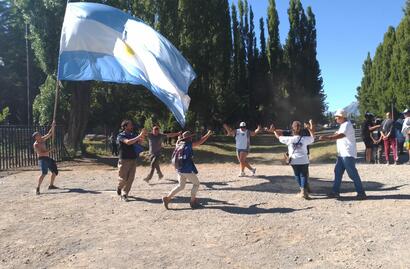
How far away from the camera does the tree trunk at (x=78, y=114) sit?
2228cm

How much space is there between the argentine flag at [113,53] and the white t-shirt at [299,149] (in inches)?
107

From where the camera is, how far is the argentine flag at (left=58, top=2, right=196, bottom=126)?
34.3 ft

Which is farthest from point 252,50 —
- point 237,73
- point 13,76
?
point 13,76

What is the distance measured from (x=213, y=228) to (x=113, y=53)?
5.59 m

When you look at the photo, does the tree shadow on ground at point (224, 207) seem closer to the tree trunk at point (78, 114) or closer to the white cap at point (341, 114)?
the white cap at point (341, 114)

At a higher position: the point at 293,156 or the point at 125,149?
the point at 125,149

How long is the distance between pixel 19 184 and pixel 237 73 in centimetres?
3470

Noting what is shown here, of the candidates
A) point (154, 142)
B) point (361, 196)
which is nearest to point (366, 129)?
point (361, 196)

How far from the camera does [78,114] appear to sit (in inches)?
890

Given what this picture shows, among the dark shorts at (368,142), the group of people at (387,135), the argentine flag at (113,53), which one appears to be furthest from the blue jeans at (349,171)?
the dark shorts at (368,142)

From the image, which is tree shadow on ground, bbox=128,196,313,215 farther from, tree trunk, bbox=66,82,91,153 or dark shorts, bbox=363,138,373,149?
tree trunk, bbox=66,82,91,153

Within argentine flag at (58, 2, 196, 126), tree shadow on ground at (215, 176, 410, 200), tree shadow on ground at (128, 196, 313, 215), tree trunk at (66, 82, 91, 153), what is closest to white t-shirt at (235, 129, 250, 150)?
tree shadow on ground at (215, 176, 410, 200)

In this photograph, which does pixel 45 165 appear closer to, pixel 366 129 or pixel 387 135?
pixel 366 129

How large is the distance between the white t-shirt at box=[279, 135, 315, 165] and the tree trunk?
1553 cm
